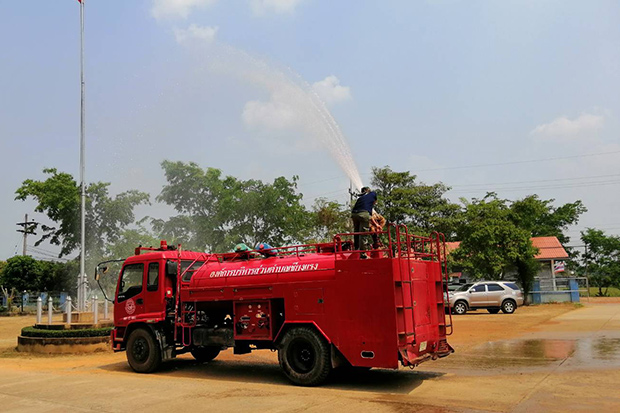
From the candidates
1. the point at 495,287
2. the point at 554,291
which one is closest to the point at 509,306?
the point at 495,287

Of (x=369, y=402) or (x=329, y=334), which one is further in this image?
(x=329, y=334)

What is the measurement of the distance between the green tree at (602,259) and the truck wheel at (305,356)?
57.7m

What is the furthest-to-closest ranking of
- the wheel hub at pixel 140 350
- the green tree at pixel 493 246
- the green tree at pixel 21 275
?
the green tree at pixel 21 275, the green tree at pixel 493 246, the wheel hub at pixel 140 350

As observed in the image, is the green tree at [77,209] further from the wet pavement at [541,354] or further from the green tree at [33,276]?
the wet pavement at [541,354]

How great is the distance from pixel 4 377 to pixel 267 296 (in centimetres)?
674

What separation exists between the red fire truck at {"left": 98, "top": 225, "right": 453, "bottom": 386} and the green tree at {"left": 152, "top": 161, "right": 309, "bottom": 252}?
56.4 ft

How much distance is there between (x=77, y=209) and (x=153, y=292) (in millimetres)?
30985

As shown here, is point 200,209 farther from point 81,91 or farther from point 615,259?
point 615,259

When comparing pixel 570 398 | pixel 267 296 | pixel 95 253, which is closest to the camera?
pixel 570 398

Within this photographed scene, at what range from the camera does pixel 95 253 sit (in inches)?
1451

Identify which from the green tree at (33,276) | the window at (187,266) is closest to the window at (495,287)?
the window at (187,266)

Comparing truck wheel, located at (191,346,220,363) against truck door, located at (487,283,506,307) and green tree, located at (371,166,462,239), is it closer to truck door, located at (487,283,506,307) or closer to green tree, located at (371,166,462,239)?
truck door, located at (487,283,506,307)

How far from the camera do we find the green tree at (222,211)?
1201 inches

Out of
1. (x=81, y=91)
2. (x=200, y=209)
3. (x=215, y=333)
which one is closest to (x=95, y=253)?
(x=200, y=209)
